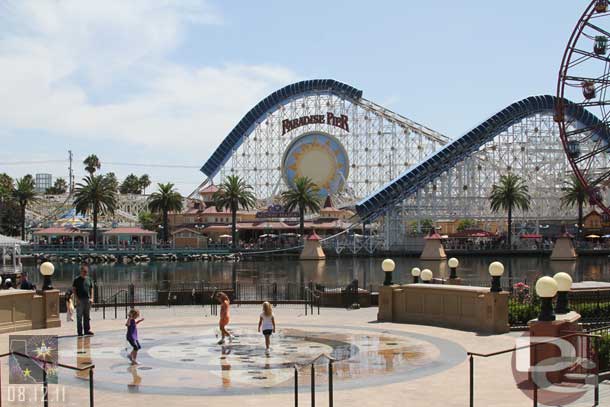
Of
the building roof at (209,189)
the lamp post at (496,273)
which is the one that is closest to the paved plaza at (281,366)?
the lamp post at (496,273)

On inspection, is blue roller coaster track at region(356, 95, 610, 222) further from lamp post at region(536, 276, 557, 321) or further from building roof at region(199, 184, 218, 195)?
lamp post at region(536, 276, 557, 321)

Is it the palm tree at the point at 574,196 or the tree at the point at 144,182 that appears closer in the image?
the palm tree at the point at 574,196

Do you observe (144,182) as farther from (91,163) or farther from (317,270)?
(317,270)

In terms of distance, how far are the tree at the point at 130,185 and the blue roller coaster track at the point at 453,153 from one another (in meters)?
90.8

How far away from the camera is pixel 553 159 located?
107m

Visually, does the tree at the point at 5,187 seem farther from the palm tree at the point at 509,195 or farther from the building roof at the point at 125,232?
the palm tree at the point at 509,195

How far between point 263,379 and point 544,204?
3902 inches

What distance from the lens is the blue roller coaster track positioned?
9731 cm

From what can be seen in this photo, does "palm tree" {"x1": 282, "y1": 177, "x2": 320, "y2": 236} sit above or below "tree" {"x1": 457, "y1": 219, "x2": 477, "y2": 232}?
above

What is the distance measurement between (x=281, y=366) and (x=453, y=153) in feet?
269

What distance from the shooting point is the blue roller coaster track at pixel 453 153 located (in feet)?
319

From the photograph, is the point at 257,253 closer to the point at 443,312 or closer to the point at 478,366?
the point at 443,312

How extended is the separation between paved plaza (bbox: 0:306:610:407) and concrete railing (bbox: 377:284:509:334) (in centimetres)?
69

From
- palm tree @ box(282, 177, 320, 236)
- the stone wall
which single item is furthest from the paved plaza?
palm tree @ box(282, 177, 320, 236)
